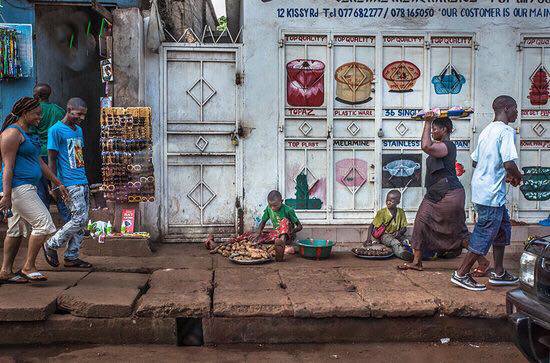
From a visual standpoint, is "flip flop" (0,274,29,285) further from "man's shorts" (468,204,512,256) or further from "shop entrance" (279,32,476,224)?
"man's shorts" (468,204,512,256)

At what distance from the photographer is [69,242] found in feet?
20.0

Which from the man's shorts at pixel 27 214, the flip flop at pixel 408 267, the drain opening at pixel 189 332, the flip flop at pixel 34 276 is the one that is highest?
the man's shorts at pixel 27 214

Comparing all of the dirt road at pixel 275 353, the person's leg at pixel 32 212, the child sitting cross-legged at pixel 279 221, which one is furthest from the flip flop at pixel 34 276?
the child sitting cross-legged at pixel 279 221

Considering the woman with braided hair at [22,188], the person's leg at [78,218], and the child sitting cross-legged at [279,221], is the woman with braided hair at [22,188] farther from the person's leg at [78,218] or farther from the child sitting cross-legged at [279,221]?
the child sitting cross-legged at [279,221]

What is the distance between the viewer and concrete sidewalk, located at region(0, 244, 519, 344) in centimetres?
480

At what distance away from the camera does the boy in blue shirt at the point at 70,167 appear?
5.88 m

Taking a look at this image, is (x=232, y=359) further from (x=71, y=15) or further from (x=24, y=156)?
(x=71, y=15)

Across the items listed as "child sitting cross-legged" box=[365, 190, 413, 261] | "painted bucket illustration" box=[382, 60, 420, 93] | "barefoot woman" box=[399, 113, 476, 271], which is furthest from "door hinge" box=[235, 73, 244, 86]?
"barefoot woman" box=[399, 113, 476, 271]

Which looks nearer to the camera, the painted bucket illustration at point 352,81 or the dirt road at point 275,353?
the dirt road at point 275,353

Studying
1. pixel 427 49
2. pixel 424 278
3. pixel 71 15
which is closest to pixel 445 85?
pixel 427 49

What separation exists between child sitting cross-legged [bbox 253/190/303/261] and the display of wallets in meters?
1.43

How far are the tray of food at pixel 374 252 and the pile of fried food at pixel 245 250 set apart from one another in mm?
1064

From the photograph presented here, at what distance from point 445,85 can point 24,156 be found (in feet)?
17.5

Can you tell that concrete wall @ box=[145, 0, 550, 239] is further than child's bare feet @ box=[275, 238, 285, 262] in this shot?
Yes
